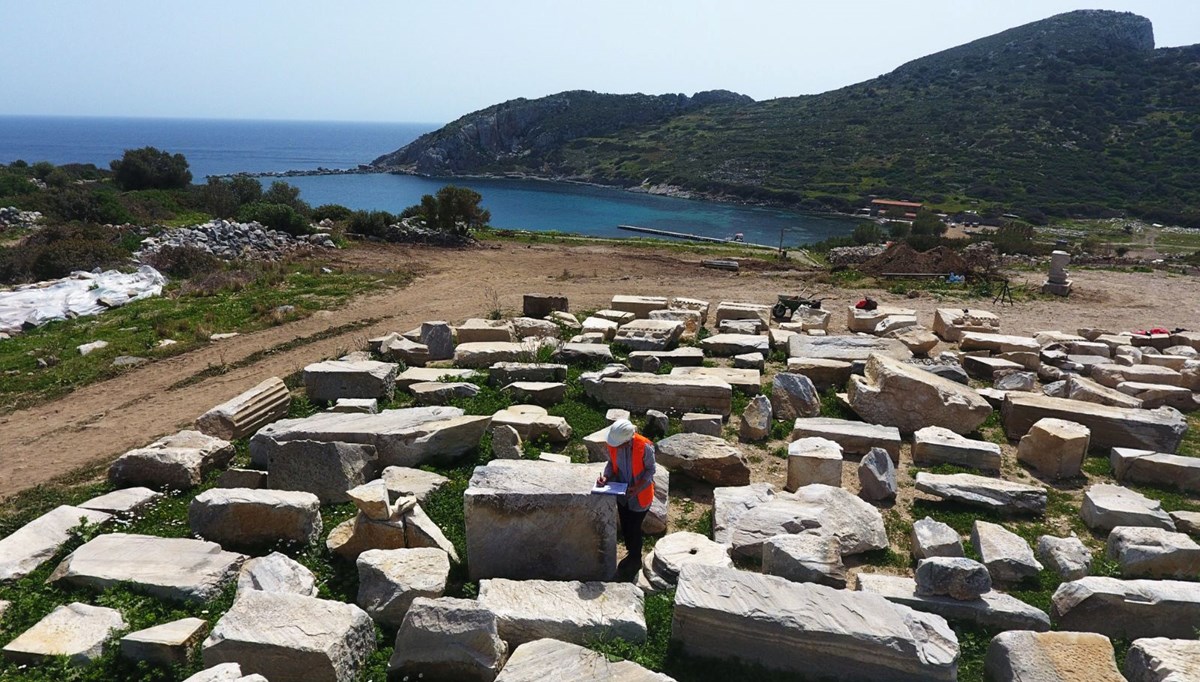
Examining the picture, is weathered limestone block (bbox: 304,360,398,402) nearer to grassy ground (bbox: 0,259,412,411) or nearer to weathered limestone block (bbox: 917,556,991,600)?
grassy ground (bbox: 0,259,412,411)

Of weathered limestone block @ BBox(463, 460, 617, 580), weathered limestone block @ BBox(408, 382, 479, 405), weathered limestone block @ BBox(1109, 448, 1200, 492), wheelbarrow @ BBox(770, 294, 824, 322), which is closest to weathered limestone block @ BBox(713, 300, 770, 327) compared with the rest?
wheelbarrow @ BBox(770, 294, 824, 322)

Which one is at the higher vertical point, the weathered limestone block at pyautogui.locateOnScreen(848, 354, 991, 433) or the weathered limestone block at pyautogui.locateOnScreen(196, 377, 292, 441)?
the weathered limestone block at pyautogui.locateOnScreen(848, 354, 991, 433)

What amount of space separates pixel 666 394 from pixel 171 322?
11.6 metres

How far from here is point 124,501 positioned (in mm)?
7316

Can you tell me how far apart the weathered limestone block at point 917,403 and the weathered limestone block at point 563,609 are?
578 cm

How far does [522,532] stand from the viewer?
19.8 feet

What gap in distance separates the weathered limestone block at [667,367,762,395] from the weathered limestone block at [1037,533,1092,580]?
190 inches

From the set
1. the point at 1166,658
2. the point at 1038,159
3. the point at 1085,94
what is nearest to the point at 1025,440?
the point at 1166,658

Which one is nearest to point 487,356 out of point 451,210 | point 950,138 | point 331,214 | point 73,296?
point 73,296

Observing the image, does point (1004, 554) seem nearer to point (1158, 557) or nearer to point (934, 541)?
point (934, 541)

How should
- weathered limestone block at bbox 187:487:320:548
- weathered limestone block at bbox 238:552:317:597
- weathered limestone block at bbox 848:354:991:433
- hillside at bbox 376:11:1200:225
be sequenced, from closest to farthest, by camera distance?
weathered limestone block at bbox 238:552:317:597
weathered limestone block at bbox 187:487:320:548
weathered limestone block at bbox 848:354:991:433
hillside at bbox 376:11:1200:225

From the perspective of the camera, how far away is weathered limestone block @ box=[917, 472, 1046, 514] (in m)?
7.57

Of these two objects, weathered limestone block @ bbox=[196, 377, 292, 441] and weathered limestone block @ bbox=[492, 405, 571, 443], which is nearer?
weathered limestone block @ bbox=[492, 405, 571, 443]

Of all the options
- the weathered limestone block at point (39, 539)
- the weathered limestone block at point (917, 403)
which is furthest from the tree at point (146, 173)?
the weathered limestone block at point (917, 403)
